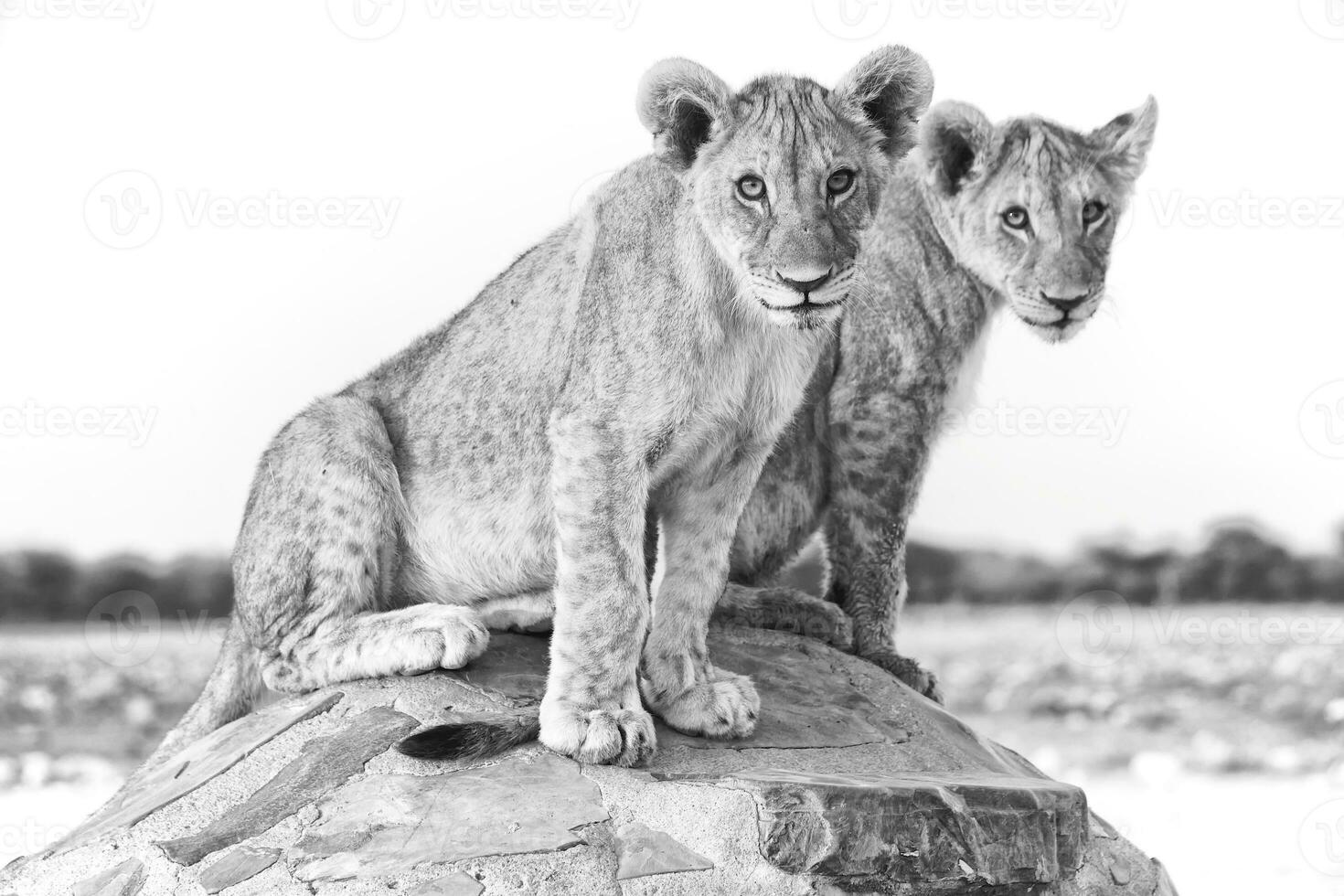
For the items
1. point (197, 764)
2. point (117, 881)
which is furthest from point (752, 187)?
point (117, 881)

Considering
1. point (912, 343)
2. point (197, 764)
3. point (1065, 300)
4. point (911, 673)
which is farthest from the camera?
point (912, 343)

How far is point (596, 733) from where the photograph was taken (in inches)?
209

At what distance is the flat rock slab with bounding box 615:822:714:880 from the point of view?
4.93 meters

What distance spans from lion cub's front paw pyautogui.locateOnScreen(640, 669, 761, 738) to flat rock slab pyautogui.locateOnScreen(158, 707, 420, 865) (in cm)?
96

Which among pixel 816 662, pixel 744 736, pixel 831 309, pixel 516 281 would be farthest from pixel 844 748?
pixel 516 281

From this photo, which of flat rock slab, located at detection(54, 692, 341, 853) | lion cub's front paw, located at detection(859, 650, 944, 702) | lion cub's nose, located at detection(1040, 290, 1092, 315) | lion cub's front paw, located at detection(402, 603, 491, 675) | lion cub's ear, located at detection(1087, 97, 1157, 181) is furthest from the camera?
lion cub's ear, located at detection(1087, 97, 1157, 181)

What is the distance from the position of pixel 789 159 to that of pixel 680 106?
48 cm

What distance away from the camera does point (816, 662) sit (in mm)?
7020

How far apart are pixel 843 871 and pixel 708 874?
0.46m

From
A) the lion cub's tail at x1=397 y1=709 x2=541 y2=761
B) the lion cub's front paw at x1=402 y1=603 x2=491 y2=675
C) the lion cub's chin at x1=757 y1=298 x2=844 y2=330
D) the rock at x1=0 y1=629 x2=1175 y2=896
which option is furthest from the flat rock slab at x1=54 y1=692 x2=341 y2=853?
the lion cub's chin at x1=757 y1=298 x2=844 y2=330

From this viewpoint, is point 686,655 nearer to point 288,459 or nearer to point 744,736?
point 744,736

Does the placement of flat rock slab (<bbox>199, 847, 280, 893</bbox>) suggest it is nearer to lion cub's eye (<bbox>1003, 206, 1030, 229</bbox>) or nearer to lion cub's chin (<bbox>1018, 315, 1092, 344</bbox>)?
lion cub's chin (<bbox>1018, 315, 1092, 344</bbox>)

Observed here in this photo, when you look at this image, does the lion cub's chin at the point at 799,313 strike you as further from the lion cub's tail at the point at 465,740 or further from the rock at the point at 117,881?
the rock at the point at 117,881

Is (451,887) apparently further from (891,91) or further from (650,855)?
(891,91)
